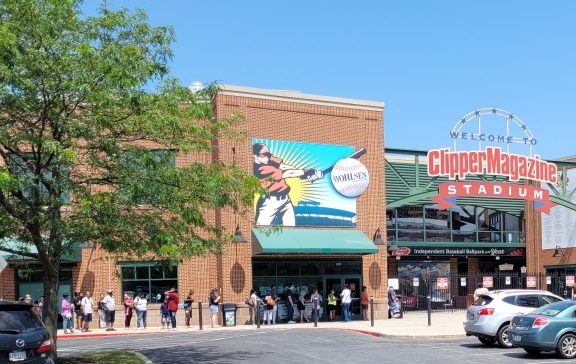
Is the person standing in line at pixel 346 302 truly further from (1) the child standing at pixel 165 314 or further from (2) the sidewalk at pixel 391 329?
(1) the child standing at pixel 165 314

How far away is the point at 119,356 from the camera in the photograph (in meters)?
18.8

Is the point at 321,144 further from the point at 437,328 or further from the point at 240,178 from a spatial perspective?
the point at 240,178

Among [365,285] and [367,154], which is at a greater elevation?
[367,154]

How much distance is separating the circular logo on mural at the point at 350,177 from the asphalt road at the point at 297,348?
8510mm

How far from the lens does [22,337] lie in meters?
12.4

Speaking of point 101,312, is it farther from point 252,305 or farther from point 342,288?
point 342,288

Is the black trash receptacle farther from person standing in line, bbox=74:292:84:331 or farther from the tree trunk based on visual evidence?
the tree trunk

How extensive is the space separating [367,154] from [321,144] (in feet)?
7.43

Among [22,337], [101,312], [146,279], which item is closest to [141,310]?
[101,312]

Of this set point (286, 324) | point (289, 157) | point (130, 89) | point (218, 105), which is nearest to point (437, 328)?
point (286, 324)

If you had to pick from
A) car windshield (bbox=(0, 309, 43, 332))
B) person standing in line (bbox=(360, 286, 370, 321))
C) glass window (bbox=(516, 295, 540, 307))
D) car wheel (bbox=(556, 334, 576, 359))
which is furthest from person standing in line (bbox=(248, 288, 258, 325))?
car windshield (bbox=(0, 309, 43, 332))

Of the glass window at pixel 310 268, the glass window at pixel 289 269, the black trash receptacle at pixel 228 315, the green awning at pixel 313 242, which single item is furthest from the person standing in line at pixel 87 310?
the glass window at pixel 310 268

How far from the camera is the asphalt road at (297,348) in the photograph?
18.5 m

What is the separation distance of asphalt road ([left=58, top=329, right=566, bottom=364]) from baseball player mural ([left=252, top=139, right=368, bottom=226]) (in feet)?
22.2
